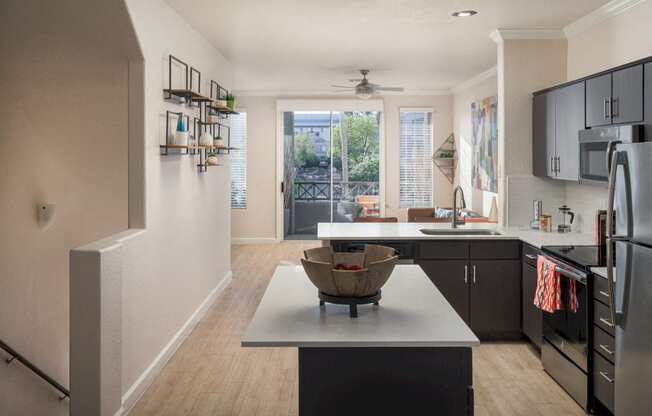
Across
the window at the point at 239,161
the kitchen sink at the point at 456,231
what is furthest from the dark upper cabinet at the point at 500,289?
the window at the point at 239,161

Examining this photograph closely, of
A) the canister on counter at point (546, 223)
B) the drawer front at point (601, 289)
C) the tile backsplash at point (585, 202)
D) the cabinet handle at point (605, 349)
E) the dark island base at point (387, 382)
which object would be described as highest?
the tile backsplash at point (585, 202)

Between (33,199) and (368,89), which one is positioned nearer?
(33,199)

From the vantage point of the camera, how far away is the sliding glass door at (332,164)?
10.5 meters

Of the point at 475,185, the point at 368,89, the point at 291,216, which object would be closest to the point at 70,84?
the point at 368,89

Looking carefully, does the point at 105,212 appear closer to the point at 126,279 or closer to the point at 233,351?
the point at 126,279

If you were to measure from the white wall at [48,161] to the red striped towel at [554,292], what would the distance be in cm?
271

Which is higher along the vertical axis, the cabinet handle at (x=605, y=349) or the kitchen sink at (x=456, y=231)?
the kitchen sink at (x=456, y=231)

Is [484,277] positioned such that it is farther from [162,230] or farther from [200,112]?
[200,112]

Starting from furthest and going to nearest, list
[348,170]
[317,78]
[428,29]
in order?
[348,170] → [317,78] → [428,29]

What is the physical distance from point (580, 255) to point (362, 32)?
2.90 meters

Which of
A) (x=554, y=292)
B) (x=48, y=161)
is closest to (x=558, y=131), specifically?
(x=554, y=292)

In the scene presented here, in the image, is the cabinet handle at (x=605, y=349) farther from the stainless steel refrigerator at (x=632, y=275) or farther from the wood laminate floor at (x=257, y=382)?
the wood laminate floor at (x=257, y=382)

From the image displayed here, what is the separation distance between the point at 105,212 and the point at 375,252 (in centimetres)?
209

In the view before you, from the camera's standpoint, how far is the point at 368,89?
24.2ft
